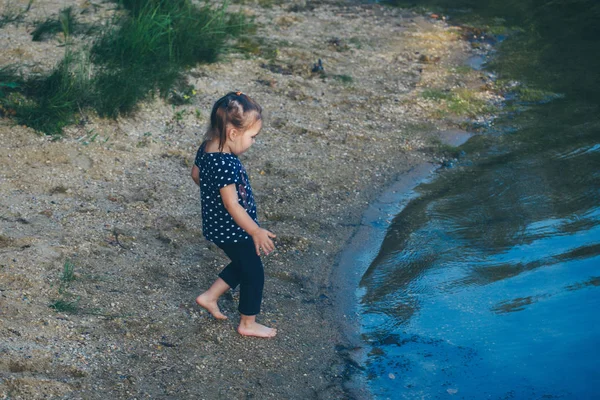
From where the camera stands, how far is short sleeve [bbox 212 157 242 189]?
3520mm

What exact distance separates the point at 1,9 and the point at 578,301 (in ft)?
18.6

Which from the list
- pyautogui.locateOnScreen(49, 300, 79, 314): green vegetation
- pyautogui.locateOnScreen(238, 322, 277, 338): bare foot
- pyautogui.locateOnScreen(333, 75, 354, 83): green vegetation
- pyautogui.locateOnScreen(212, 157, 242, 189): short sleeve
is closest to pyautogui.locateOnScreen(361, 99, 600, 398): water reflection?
pyautogui.locateOnScreen(238, 322, 277, 338): bare foot

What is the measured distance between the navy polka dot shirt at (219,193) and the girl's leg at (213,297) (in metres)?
0.28

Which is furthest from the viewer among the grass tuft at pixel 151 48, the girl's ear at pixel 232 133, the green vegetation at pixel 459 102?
the green vegetation at pixel 459 102

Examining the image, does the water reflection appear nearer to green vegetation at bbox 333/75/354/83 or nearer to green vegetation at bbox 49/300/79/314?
green vegetation at bbox 49/300/79/314

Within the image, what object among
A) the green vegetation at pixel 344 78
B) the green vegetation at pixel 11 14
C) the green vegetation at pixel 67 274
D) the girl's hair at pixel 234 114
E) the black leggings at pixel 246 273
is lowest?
the green vegetation at pixel 67 274

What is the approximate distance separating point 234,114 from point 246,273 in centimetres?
79

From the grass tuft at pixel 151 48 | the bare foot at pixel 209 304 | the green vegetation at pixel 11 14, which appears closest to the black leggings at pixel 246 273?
the bare foot at pixel 209 304

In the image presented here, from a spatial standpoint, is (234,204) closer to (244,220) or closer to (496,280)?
(244,220)

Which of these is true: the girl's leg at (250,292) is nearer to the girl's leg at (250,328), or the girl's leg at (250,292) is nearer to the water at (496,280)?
the girl's leg at (250,328)

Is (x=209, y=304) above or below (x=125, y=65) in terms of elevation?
below

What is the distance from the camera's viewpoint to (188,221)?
187 inches

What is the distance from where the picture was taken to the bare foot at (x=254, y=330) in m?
3.80

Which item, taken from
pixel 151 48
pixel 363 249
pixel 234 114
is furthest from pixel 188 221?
pixel 151 48
